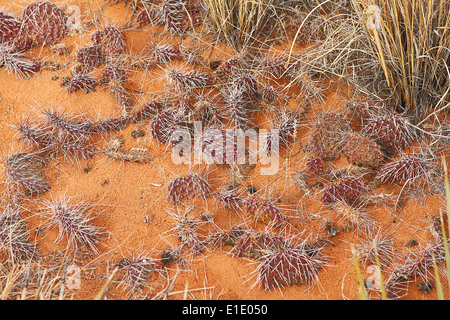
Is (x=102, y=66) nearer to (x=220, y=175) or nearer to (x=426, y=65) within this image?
(x=220, y=175)

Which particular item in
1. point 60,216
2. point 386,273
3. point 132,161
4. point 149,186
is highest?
point 132,161

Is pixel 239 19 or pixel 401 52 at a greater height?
pixel 239 19

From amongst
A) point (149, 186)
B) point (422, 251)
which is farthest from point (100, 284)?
point (422, 251)

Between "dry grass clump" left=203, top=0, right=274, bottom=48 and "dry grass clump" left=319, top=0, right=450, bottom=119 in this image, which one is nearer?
"dry grass clump" left=319, top=0, right=450, bottom=119

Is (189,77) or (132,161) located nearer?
(132,161)

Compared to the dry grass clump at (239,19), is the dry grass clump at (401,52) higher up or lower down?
lower down

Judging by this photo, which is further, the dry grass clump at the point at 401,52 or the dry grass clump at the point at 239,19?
the dry grass clump at the point at 239,19

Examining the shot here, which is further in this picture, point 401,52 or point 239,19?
point 239,19

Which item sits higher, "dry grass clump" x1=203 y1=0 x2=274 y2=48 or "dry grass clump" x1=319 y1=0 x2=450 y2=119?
"dry grass clump" x1=203 y1=0 x2=274 y2=48
